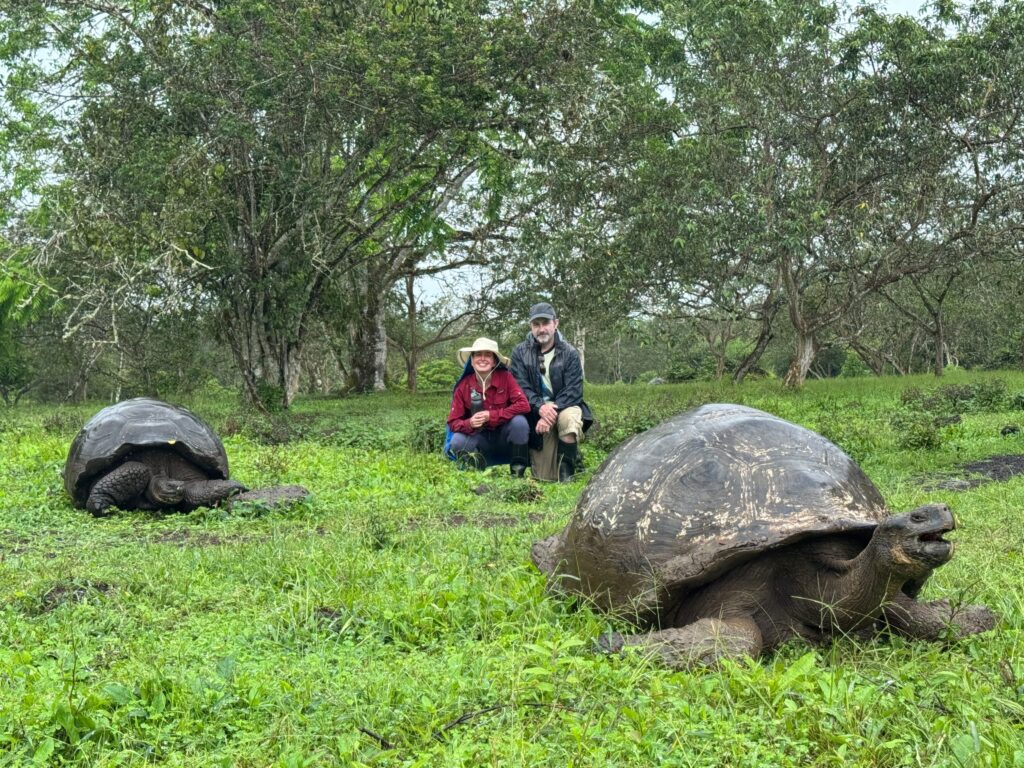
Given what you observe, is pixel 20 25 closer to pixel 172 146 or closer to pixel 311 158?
pixel 172 146

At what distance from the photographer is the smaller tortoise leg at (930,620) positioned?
3.19 metres

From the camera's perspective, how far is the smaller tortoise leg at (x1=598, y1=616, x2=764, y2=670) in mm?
2971

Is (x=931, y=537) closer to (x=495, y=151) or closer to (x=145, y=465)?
(x=145, y=465)

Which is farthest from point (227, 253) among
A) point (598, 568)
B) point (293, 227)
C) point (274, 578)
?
point (598, 568)

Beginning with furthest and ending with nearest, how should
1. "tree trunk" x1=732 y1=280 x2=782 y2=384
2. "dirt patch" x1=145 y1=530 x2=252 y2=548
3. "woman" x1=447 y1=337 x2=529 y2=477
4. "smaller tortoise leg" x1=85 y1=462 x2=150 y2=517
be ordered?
"tree trunk" x1=732 y1=280 x2=782 y2=384
"woman" x1=447 y1=337 x2=529 y2=477
"smaller tortoise leg" x1=85 y1=462 x2=150 y2=517
"dirt patch" x1=145 y1=530 x2=252 y2=548

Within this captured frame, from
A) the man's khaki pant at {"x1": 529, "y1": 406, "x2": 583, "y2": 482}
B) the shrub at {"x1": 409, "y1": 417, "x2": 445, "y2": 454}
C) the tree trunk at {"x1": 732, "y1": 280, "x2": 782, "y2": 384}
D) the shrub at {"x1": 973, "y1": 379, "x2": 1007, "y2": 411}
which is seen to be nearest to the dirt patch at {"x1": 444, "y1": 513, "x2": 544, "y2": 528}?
the man's khaki pant at {"x1": 529, "y1": 406, "x2": 583, "y2": 482}

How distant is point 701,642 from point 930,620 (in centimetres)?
78

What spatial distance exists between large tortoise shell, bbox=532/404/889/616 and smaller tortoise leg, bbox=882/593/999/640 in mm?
302

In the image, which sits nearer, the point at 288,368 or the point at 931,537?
the point at 931,537

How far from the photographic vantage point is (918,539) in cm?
275

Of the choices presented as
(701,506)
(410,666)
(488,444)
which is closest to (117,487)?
(488,444)

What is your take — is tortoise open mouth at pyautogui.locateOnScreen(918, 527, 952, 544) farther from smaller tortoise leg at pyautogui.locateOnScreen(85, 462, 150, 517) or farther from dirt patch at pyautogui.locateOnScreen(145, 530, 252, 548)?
smaller tortoise leg at pyautogui.locateOnScreen(85, 462, 150, 517)

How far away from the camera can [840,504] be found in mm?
3127

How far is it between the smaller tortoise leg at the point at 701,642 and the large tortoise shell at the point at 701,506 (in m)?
0.15
